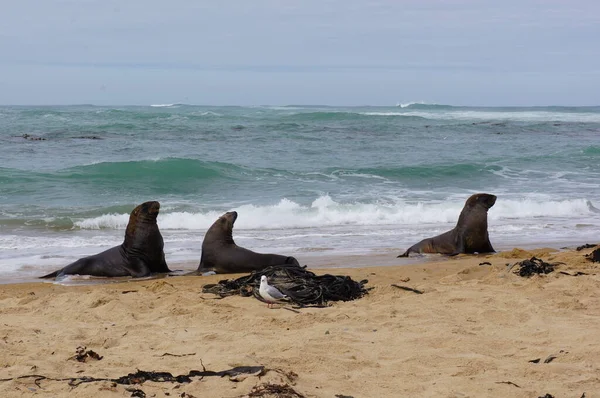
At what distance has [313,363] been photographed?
480 cm

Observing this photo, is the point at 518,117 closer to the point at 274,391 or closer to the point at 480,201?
the point at 480,201

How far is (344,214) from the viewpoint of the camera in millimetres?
14727

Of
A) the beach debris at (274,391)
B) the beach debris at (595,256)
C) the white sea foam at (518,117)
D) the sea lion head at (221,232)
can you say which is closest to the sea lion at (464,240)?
the beach debris at (595,256)

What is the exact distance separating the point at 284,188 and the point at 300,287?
38.0 feet

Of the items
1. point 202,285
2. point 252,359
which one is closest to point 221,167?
point 202,285

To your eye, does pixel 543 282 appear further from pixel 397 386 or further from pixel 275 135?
pixel 275 135

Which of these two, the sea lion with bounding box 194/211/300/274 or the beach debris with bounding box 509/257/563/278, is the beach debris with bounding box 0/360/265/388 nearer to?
the beach debris with bounding box 509/257/563/278

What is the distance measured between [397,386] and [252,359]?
3.10ft

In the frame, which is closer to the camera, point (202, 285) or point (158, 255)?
point (202, 285)

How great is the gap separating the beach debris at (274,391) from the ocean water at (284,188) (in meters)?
5.61

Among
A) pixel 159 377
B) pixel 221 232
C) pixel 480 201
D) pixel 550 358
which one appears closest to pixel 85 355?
pixel 159 377

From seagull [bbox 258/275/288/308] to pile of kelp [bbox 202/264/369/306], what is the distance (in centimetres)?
6

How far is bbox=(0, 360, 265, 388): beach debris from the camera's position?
4.37 metres

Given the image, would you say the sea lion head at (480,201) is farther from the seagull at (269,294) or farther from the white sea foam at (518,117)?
the white sea foam at (518,117)
